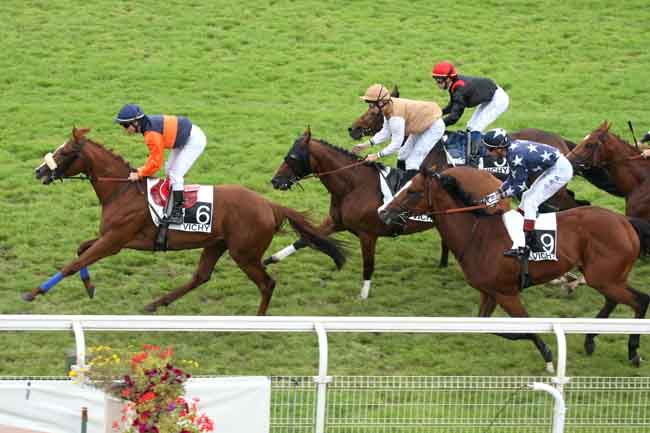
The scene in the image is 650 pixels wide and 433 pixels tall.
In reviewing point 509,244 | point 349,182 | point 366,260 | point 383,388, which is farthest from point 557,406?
point 349,182

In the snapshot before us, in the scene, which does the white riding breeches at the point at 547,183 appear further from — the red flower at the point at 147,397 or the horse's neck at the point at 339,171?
the red flower at the point at 147,397

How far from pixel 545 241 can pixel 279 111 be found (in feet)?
23.0

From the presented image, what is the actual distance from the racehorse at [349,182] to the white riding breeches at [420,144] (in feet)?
1.09

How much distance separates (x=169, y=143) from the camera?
9.91m

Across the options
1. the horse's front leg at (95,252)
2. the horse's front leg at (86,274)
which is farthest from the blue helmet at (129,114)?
the horse's front leg at (86,274)

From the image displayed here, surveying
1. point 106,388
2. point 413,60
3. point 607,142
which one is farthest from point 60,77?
point 106,388

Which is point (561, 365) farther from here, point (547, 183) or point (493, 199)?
point (547, 183)

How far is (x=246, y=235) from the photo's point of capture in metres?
9.95

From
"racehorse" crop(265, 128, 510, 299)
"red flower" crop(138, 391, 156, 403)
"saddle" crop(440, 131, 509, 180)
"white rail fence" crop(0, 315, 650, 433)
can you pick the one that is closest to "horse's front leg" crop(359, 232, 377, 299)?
"racehorse" crop(265, 128, 510, 299)

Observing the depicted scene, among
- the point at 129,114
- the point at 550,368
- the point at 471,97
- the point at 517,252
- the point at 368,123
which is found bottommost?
the point at 550,368

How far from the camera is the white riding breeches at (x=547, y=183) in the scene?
945 cm

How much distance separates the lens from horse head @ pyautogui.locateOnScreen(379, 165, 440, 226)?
31.1ft

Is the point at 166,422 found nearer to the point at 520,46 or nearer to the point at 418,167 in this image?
the point at 418,167

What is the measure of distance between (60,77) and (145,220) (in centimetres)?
734
